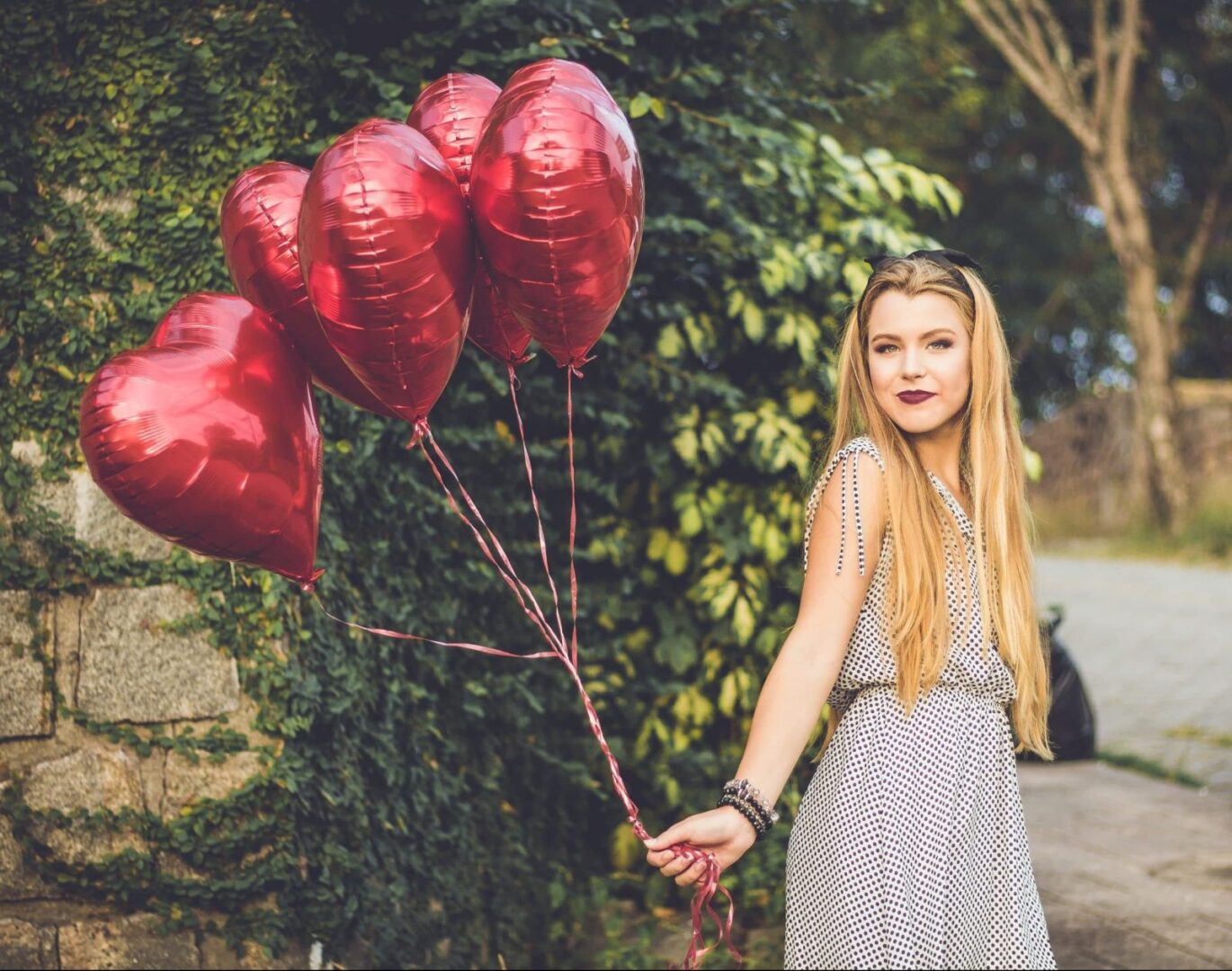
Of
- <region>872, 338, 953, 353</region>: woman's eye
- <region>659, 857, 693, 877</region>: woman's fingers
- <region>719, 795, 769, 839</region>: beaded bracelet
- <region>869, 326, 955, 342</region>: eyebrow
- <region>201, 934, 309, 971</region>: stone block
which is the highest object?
<region>869, 326, 955, 342</region>: eyebrow

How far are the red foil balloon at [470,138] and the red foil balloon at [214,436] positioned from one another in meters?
0.31

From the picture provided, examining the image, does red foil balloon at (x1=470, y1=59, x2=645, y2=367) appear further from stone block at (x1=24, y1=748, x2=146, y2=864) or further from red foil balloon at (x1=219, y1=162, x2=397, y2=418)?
stone block at (x1=24, y1=748, x2=146, y2=864)

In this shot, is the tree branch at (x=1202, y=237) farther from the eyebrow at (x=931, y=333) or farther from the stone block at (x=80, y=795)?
the stone block at (x=80, y=795)

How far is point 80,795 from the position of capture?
8.69 ft

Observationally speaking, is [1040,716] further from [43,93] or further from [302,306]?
[43,93]

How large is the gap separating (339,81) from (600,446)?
3.80 ft

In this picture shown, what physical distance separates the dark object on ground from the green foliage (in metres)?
1.41

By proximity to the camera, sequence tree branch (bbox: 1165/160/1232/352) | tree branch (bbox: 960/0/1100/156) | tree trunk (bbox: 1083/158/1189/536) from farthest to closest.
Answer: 1. tree branch (bbox: 1165/160/1232/352)
2. tree trunk (bbox: 1083/158/1189/536)
3. tree branch (bbox: 960/0/1100/156)

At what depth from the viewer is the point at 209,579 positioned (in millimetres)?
2668

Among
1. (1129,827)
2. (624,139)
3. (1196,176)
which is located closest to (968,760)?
(624,139)

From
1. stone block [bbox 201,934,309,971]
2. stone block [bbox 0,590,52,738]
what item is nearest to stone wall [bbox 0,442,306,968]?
stone block [bbox 0,590,52,738]

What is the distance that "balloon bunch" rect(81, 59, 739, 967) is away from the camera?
162 cm

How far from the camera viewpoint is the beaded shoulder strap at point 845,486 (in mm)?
1772

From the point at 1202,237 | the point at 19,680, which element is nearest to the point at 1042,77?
the point at 1202,237
